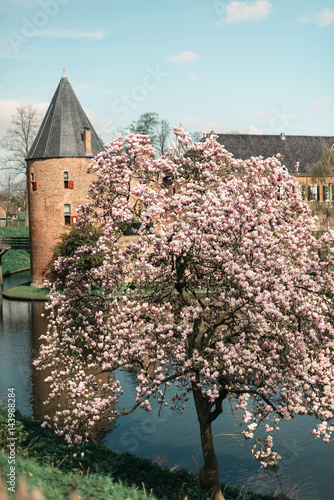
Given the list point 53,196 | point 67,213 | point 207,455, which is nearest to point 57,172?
point 53,196

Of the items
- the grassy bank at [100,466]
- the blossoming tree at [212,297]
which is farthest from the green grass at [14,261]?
the blossoming tree at [212,297]

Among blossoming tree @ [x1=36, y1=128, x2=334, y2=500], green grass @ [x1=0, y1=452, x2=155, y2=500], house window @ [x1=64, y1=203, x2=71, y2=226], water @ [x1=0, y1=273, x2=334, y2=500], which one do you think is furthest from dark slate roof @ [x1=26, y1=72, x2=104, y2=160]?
green grass @ [x1=0, y1=452, x2=155, y2=500]

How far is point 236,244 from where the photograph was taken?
10.3 metres

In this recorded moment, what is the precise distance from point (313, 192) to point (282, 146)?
5.72 m

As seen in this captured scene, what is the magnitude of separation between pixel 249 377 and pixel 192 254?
8.98 ft

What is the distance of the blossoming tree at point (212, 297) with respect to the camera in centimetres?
991

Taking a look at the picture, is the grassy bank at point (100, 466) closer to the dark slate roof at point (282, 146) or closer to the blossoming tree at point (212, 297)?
the blossoming tree at point (212, 297)

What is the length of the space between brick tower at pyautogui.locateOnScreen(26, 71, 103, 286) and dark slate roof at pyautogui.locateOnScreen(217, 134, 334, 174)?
50.4 ft

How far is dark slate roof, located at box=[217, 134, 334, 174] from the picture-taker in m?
53.0

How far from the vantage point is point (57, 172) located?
141ft

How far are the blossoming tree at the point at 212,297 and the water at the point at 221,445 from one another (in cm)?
205

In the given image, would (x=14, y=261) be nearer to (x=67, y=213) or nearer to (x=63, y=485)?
(x=67, y=213)

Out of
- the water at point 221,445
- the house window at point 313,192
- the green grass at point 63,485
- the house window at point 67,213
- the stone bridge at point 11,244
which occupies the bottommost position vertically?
the water at point 221,445

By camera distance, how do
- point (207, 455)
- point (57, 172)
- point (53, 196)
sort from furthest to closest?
1. point (53, 196)
2. point (57, 172)
3. point (207, 455)
